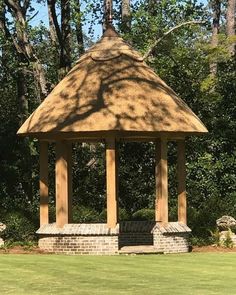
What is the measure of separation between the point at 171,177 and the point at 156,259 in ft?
28.5

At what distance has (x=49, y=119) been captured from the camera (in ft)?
63.8

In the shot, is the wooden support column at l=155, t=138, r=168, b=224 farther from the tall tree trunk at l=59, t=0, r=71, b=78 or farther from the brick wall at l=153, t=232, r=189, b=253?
the tall tree trunk at l=59, t=0, r=71, b=78

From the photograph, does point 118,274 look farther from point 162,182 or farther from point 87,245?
point 162,182

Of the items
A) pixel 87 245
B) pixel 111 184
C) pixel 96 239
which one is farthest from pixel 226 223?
pixel 87 245

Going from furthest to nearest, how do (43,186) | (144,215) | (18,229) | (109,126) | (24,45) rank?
(24,45)
(144,215)
(18,229)
(43,186)
(109,126)

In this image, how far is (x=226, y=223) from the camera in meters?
20.9

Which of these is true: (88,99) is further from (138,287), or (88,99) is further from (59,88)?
(138,287)

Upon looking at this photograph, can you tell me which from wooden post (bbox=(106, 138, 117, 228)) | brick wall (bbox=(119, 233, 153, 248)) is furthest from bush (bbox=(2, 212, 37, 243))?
wooden post (bbox=(106, 138, 117, 228))

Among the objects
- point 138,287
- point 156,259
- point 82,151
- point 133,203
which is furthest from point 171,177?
point 138,287

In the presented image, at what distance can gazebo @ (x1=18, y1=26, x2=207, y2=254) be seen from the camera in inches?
745

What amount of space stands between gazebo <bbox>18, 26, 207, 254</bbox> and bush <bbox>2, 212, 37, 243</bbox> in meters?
0.88

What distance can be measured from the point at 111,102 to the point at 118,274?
21.7ft

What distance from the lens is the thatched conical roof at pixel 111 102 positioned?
1894cm

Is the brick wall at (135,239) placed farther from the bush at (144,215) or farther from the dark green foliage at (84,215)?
the bush at (144,215)
